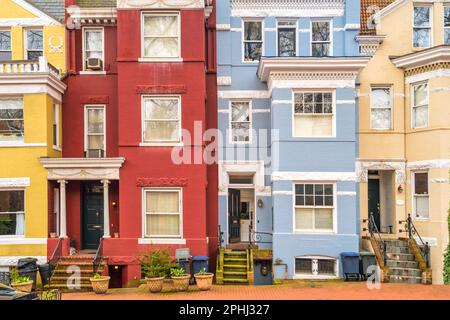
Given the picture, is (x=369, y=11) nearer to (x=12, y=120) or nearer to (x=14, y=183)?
(x=12, y=120)

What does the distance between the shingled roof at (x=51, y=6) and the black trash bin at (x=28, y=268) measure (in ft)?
32.6

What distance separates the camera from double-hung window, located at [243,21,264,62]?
1828cm

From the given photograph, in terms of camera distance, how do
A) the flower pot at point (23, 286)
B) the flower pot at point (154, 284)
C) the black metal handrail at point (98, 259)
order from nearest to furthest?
the flower pot at point (23, 286) < the flower pot at point (154, 284) < the black metal handrail at point (98, 259)

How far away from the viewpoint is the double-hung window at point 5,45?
720 inches

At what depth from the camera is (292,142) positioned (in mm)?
16469

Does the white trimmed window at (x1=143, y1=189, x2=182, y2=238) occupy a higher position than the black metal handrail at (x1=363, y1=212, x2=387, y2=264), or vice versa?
the white trimmed window at (x1=143, y1=189, x2=182, y2=238)

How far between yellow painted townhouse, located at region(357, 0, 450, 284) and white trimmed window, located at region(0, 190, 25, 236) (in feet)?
43.8

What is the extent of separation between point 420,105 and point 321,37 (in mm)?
4904

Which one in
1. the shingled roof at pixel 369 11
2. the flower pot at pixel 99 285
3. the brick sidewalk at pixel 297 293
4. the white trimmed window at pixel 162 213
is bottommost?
the brick sidewalk at pixel 297 293

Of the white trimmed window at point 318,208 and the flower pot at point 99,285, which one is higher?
the white trimmed window at point 318,208

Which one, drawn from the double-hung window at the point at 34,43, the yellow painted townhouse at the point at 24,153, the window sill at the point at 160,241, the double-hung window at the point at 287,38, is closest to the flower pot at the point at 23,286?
the yellow painted townhouse at the point at 24,153

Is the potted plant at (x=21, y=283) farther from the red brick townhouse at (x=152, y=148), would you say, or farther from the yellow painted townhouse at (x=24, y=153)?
the yellow painted townhouse at (x=24, y=153)

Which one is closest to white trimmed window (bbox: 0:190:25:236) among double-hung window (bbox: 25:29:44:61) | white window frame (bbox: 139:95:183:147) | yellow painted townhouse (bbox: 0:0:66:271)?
yellow painted townhouse (bbox: 0:0:66:271)

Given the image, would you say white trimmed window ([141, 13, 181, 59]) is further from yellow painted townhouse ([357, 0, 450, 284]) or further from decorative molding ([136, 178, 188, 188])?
yellow painted townhouse ([357, 0, 450, 284])
